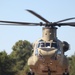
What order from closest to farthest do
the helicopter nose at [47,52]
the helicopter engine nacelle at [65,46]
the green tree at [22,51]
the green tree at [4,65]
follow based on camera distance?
the helicopter nose at [47,52]
the helicopter engine nacelle at [65,46]
the green tree at [4,65]
the green tree at [22,51]

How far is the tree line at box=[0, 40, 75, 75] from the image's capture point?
75375 mm

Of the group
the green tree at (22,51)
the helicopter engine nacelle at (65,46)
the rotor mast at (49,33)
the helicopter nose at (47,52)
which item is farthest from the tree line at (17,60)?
the helicopter nose at (47,52)

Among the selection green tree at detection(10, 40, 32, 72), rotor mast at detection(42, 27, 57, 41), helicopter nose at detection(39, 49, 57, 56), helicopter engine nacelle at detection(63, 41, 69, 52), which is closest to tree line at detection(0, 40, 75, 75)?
green tree at detection(10, 40, 32, 72)

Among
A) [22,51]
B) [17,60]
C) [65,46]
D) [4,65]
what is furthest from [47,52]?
[22,51]

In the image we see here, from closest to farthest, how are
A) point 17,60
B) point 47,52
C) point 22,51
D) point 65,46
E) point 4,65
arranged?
point 47,52, point 65,46, point 4,65, point 17,60, point 22,51

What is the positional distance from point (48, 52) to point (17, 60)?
78209mm

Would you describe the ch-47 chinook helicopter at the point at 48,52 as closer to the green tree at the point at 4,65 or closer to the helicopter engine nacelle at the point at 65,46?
the helicopter engine nacelle at the point at 65,46

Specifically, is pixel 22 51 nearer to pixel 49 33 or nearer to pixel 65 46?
pixel 65 46

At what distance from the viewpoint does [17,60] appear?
4289 inches

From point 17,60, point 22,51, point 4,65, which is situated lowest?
point 17,60

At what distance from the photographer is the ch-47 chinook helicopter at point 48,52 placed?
31.5m

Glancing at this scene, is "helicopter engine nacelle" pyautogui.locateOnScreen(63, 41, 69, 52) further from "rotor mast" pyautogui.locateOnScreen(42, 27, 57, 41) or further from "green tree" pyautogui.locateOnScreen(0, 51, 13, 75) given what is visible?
"green tree" pyautogui.locateOnScreen(0, 51, 13, 75)

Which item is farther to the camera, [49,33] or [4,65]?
[4,65]

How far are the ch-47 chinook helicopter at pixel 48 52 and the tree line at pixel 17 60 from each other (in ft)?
113
